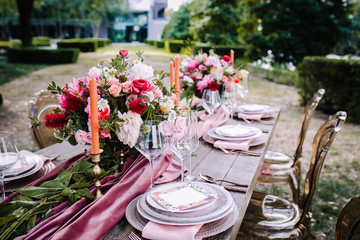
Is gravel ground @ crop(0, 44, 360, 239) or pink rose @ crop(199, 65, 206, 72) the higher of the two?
pink rose @ crop(199, 65, 206, 72)

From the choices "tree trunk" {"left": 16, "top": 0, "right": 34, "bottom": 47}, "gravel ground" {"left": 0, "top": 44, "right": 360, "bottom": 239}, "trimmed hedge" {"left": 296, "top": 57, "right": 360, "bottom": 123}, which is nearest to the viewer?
"gravel ground" {"left": 0, "top": 44, "right": 360, "bottom": 239}

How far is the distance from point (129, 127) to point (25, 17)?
1572 cm

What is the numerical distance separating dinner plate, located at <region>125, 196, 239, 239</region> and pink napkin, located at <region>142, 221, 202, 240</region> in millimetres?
22

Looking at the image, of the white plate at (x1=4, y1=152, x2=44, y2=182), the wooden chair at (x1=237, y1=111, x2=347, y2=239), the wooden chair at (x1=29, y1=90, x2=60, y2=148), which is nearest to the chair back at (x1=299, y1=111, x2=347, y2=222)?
the wooden chair at (x1=237, y1=111, x2=347, y2=239)

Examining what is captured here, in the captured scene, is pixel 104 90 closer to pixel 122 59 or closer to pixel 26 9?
pixel 122 59

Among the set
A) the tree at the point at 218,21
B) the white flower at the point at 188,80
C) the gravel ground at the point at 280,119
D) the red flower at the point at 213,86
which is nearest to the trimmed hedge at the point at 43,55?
the gravel ground at the point at 280,119

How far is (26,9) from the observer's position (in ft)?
47.7

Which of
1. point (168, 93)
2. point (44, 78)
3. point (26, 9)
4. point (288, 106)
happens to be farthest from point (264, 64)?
point (168, 93)

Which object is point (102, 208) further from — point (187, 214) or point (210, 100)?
point (210, 100)

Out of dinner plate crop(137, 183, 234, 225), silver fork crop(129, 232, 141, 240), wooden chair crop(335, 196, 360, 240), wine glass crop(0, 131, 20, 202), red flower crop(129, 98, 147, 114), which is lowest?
wooden chair crop(335, 196, 360, 240)

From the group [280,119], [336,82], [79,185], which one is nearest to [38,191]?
[79,185]

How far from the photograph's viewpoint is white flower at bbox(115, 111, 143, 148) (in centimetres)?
129

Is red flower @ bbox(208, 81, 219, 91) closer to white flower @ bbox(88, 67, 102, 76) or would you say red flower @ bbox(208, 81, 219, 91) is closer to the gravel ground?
the gravel ground

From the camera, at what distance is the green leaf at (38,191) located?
4.05ft
